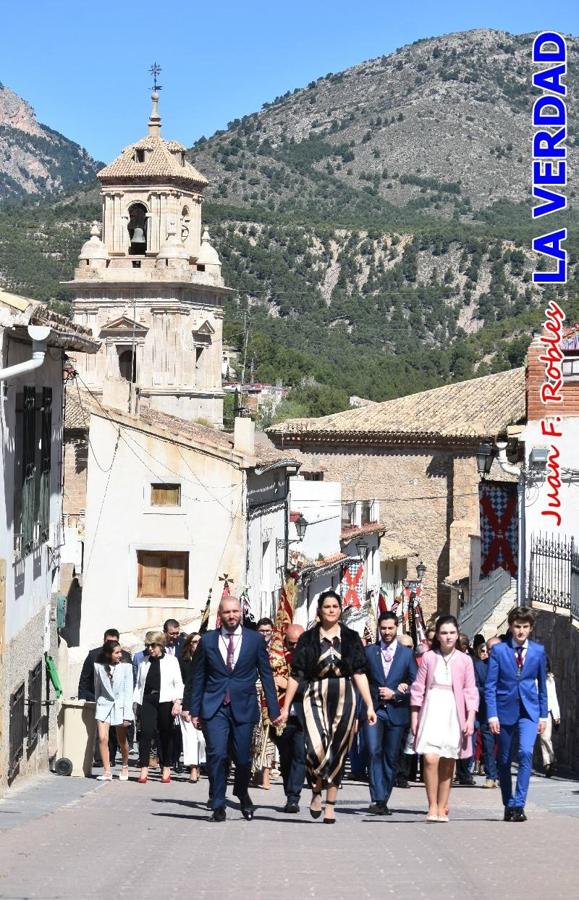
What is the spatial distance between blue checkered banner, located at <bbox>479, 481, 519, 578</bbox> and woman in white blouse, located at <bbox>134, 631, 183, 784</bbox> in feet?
51.3

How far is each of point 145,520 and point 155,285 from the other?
132ft

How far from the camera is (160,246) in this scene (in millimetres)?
75062

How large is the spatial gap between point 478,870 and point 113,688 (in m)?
7.56

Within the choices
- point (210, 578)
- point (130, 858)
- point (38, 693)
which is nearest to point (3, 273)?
point (210, 578)

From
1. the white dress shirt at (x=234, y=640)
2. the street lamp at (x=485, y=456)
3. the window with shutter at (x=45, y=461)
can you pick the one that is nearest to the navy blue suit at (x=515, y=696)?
the white dress shirt at (x=234, y=640)

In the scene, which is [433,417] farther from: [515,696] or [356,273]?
[356,273]

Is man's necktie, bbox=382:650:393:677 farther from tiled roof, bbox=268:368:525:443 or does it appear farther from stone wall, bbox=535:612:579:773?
tiled roof, bbox=268:368:525:443

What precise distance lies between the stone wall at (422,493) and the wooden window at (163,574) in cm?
1691

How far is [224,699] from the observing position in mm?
13164

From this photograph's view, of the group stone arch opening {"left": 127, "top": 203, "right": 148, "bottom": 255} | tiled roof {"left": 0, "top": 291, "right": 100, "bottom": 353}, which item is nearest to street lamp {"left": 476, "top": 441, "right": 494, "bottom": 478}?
tiled roof {"left": 0, "top": 291, "right": 100, "bottom": 353}

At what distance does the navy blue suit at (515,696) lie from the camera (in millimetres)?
13102

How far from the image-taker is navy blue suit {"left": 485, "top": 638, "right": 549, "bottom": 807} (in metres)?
13.1

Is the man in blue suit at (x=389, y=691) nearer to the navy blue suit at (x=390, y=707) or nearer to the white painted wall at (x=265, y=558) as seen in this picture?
the navy blue suit at (x=390, y=707)

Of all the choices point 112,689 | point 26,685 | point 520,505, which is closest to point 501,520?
point 520,505
